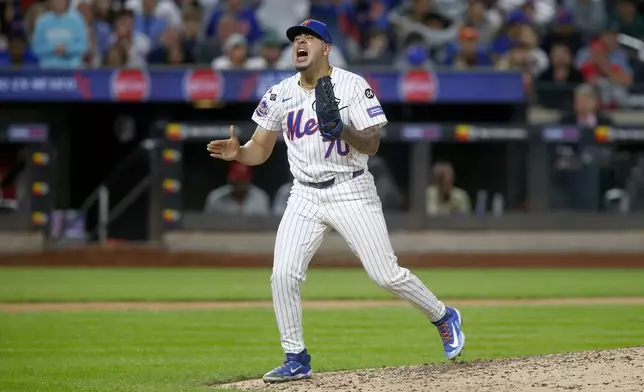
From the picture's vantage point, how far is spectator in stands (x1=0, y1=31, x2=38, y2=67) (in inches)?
641

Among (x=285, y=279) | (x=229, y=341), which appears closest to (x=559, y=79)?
(x=229, y=341)

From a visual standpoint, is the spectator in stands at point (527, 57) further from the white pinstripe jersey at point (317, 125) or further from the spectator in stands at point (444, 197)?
the white pinstripe jersey at point (317, 125)

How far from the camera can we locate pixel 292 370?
20.7ft

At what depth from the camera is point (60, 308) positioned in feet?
37.0

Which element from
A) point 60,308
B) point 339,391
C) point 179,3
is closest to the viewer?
point 339,391

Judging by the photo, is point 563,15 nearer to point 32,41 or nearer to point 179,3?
point 179,3

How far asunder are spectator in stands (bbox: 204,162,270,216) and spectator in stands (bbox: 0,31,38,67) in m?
3.07

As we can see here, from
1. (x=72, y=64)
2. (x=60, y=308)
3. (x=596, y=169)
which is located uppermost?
(x=72, y=64)

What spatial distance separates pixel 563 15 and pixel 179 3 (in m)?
5.63

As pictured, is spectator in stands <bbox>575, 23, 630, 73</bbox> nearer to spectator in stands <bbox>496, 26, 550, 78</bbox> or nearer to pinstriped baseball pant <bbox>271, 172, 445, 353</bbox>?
spectator in stands <bbox>496, 26, 550, 78</bbox>

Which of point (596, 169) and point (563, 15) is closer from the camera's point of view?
point (596, 169)

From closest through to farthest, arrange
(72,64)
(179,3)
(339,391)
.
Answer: (339,391)
(72,64)
(179,3)

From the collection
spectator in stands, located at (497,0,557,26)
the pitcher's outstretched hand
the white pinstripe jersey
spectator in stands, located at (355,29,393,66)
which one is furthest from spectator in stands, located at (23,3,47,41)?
the white pinstripe jersey

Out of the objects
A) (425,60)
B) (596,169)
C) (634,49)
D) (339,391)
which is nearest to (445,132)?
(425,60)
